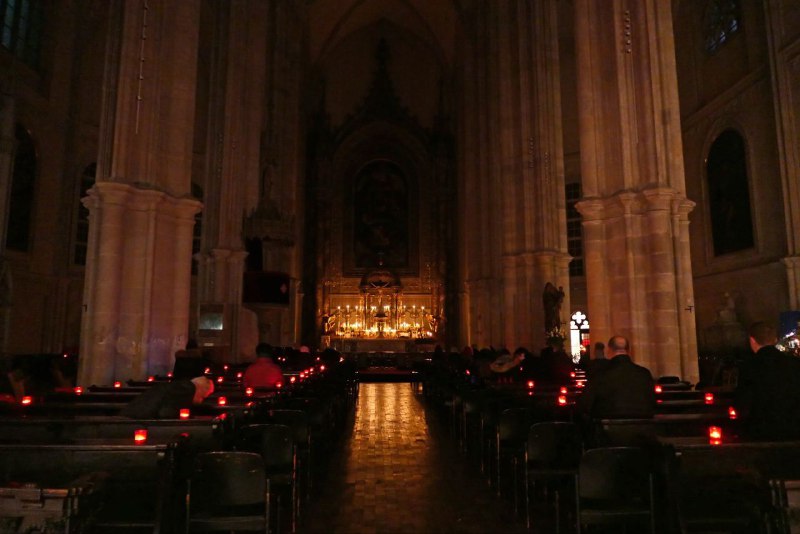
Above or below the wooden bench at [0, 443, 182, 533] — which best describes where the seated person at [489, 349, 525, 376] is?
above

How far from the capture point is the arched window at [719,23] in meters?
19.7

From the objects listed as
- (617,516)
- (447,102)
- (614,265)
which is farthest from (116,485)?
(447,102)

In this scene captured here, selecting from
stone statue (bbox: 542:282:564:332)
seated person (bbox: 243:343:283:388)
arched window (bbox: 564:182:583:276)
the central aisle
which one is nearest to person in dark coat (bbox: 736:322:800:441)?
the central aisle

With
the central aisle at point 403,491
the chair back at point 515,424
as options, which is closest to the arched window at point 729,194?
the central aisle at point 403,491

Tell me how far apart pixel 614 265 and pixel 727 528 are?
24.5 ft

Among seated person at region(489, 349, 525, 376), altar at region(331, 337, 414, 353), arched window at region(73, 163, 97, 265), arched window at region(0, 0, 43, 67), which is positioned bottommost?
seated person at region(489, 349, 525, 376)

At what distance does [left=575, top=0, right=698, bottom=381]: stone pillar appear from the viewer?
10.3m

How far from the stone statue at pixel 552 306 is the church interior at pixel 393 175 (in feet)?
4.24

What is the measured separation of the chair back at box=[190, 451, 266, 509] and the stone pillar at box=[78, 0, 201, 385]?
7.26 metres

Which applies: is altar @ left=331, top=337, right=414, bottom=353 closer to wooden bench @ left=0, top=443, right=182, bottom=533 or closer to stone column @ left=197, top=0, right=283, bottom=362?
stone column @ left=197, top=0, right=283, bottom=362

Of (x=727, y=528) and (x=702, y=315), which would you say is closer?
(x=727, y=528)

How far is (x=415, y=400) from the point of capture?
1634cm

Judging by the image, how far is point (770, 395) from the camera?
417 centimetres

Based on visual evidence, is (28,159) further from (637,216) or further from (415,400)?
(637,216)
